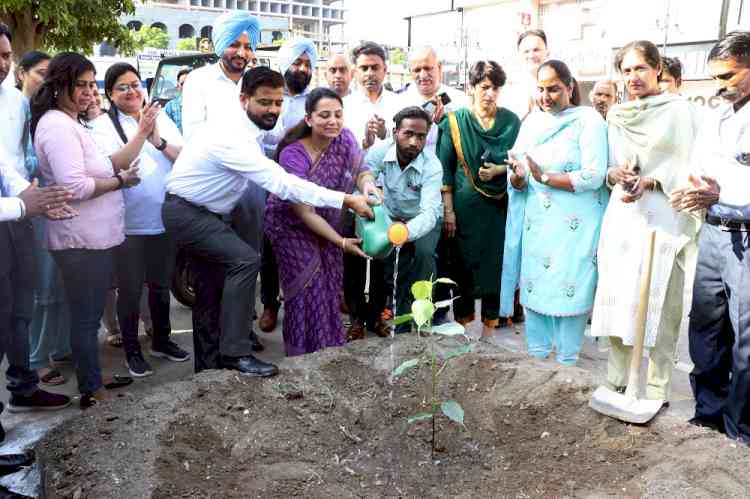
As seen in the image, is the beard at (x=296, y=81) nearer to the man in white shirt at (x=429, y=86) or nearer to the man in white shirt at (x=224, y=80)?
the man in white shirt at (x=224, y=80)

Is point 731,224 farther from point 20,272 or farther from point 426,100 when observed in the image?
point 20,272

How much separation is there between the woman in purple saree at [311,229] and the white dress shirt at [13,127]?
45.5 inches

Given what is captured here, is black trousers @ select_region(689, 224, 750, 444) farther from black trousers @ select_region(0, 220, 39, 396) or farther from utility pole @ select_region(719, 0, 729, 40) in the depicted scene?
utility pole @ select_region(719, 0, 729, 40)

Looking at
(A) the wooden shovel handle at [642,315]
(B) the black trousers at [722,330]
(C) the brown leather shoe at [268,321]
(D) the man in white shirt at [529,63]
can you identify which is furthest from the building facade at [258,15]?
(A) the wooden shovel handle at [642,315]

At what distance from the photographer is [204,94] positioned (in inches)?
148

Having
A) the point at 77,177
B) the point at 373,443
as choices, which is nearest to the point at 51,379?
the point at 77,177

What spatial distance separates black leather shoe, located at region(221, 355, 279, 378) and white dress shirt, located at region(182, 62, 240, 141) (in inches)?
60.6

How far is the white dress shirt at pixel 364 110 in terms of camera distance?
14.1ft

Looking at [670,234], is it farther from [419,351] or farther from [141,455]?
[141,455]

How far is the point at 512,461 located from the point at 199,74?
279cm

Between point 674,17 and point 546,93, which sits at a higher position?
point 674,17

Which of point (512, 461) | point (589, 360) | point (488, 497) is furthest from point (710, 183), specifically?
point (589, 360)

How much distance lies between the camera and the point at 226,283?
117 inches

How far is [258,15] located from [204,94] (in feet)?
181
